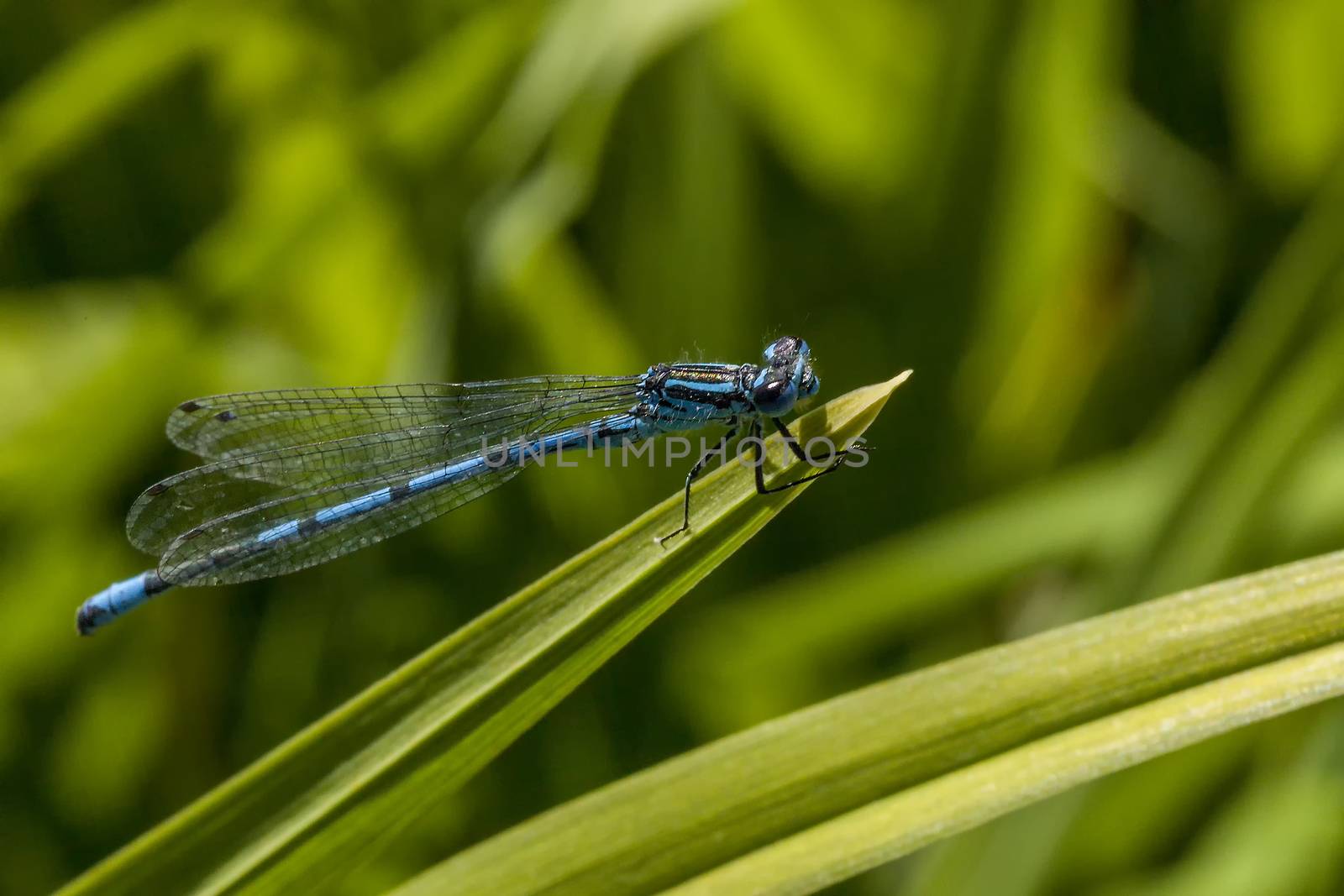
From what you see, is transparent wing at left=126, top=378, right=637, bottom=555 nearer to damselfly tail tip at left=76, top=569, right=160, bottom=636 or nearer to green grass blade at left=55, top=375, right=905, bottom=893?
damselfly tail tip at left=76, top=569, right=160, bottom=636

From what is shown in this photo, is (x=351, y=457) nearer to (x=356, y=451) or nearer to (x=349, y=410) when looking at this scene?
(x=356, y=451)

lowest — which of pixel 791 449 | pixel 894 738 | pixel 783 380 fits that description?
pixel 894 738

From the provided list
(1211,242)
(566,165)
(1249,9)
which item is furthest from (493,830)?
(1249,9)

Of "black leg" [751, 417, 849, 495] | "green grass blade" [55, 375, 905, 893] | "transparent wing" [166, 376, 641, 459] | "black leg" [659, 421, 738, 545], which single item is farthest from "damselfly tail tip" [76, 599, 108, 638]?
"black leg" [751, 417, 849, 495]

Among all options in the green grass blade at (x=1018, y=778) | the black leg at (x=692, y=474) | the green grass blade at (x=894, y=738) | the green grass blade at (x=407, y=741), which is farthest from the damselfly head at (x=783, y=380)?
the green grass blade at (x=1018, y=778)

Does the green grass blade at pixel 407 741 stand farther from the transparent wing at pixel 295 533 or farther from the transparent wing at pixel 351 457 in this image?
the transparent wing at pixel 351 457

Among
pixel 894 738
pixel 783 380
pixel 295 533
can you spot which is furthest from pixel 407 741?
pixel 295 533

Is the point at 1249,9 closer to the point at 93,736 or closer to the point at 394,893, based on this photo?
the point at 394,893
